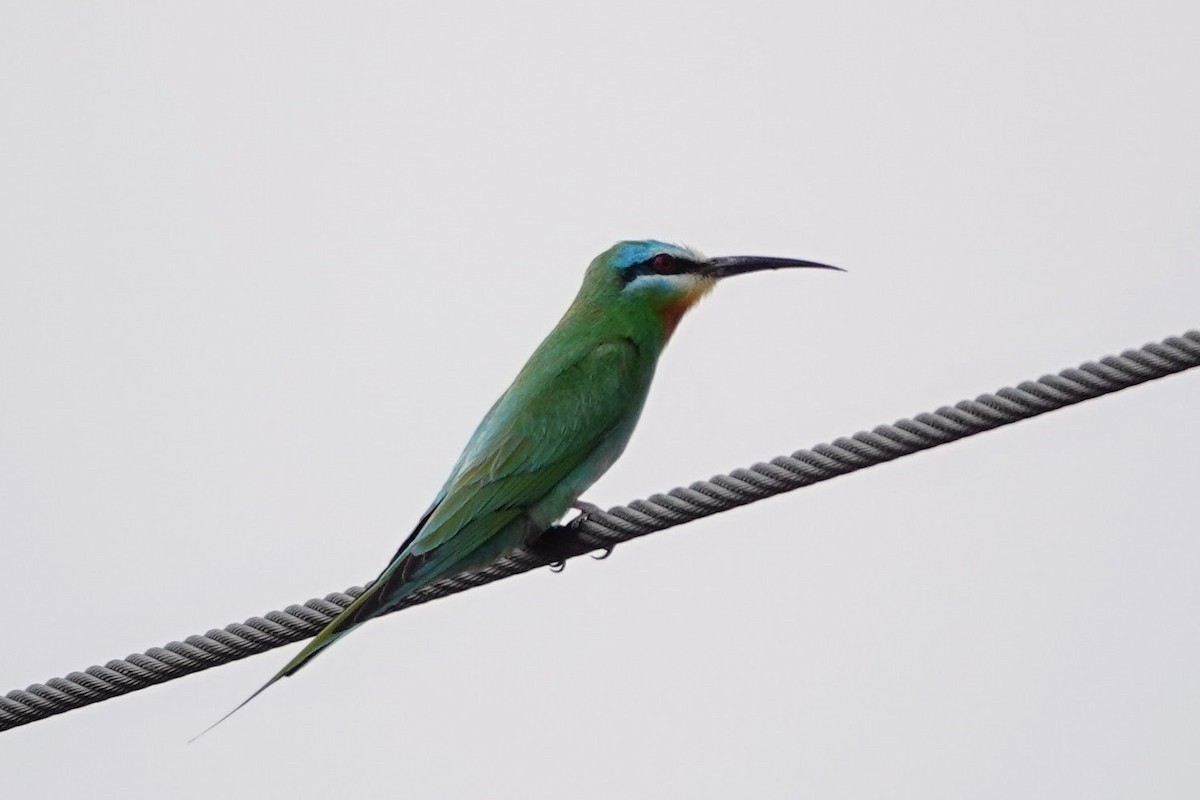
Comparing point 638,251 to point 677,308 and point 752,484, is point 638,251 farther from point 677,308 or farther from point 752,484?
point 752,484

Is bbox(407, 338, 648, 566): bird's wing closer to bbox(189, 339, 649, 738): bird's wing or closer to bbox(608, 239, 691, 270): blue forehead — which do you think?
bbox(189, 339, 649, 738): bird's wing

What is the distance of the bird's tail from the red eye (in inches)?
75.6

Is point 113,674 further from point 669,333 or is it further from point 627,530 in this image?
point 669,333

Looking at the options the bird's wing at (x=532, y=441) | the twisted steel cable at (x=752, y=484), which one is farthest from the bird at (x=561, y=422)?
the twisted steel cable at (x=752, y=484)

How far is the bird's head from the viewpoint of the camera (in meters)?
5.75

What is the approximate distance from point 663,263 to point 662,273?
0.04 metres

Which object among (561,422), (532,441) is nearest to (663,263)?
(561,422)

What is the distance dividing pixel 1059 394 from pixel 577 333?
6.97 ft

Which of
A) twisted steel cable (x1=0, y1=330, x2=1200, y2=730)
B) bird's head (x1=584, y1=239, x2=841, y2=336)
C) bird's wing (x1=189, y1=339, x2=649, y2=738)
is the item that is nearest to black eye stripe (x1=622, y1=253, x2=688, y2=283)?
bird's head (x1=584, y1=239, x2=841, y2=336)

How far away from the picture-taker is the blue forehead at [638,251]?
19.1 ft

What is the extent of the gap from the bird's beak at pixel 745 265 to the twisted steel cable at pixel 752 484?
1.80m

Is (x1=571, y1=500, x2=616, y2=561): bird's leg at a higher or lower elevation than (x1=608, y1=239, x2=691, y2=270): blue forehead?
lower

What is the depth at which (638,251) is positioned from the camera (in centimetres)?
586

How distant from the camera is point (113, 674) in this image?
381cm
